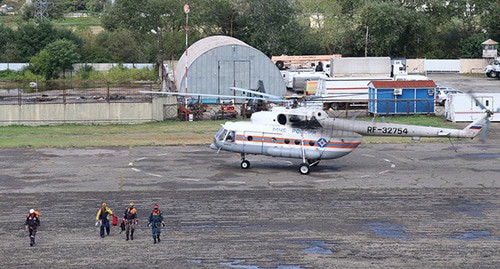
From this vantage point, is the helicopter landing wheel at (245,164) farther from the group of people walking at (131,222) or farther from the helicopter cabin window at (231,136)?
the group of people walking at (131,222)

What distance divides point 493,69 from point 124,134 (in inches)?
1773

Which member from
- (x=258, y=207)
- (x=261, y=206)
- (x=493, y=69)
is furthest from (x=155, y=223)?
(x=493, y=69)

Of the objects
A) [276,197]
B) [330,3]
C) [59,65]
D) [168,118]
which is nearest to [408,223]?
[276,197]

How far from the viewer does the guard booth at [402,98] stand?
54156mm

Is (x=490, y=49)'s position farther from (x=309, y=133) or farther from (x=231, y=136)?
(x=231, y=136)

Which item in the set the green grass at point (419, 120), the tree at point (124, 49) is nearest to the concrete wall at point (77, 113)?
the green grass at point (419, 120)

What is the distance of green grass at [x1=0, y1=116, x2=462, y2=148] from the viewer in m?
43.6

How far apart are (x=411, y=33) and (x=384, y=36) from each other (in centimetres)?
450

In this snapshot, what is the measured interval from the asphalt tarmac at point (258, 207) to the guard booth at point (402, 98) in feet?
40.5

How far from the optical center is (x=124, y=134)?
4738 centimetres

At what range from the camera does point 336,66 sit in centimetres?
6631

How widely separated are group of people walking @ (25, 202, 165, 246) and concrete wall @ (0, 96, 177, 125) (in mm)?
27149

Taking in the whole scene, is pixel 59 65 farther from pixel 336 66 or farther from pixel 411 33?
pixel 411 33

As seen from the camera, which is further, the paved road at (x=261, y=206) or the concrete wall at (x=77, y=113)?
the concrete wall at (x=77, y=113)
